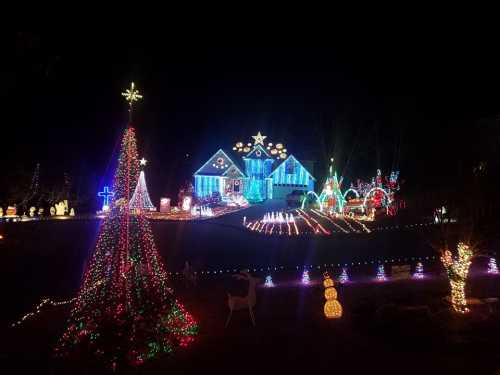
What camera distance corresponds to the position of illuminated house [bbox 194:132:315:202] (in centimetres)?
3325

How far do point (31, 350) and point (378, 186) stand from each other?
22.8 m

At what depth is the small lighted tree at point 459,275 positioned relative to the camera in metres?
9.64

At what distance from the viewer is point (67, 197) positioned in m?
26.3

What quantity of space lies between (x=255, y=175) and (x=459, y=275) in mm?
24109


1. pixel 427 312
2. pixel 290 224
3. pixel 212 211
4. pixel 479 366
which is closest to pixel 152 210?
pixel 212 211

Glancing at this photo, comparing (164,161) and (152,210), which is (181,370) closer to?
(152,210)

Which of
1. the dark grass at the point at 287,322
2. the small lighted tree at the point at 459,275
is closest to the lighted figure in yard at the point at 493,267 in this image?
the dark grass at the point at 287,322

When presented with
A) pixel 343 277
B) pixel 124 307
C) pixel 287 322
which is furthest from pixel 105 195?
pixel 124 307

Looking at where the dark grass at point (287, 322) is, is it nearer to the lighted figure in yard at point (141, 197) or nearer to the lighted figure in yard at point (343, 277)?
the lighted figure in yard at point (343, 277)

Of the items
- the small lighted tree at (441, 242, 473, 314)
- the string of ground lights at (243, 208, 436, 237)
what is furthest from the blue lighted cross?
the small lighted tree at (441, 242, 473, 314)

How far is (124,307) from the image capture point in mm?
7422

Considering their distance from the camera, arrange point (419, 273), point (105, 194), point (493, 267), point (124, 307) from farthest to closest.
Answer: point (105, 194) < point (493, 267) < point (419, 273) < point (124, 307)

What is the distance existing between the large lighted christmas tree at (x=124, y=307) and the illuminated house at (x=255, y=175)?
16843 millimetres

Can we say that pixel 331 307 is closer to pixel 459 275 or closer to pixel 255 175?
pixel 459 275
